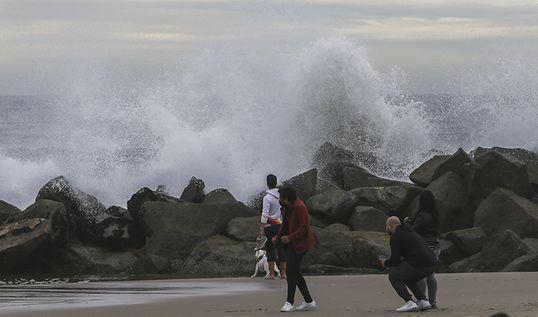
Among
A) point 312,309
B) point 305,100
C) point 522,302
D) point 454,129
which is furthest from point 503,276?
point 454,129

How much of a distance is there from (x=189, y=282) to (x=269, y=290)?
176 centimetres

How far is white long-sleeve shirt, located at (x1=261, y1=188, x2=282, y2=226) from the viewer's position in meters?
13.8

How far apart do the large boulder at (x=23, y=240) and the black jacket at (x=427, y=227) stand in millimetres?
7312

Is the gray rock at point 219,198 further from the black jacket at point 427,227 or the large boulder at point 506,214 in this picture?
the black jacket at point 427,227

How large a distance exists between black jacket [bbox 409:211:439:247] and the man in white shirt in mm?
3458

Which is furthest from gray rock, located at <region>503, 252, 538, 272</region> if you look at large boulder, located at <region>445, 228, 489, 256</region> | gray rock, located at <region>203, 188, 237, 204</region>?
gray rock, located at <region>203, 188, 237, 204</region>

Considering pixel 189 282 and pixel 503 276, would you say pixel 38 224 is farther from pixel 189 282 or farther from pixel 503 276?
pixel 503 276

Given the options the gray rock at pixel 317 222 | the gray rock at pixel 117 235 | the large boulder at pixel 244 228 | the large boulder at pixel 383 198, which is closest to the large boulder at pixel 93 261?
the gray rock at pixel 117 235

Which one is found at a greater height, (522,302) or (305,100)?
(305,100)

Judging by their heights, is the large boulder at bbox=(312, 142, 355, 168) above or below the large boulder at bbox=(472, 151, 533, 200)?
above

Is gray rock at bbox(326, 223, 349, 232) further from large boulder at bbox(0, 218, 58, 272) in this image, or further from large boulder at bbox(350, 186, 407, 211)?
large boulder at bbox(0, 218, 58, 272)

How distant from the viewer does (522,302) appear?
10.8 meters

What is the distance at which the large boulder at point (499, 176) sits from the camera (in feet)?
57.8

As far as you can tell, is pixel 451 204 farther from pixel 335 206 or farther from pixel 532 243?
pixel 532 243
